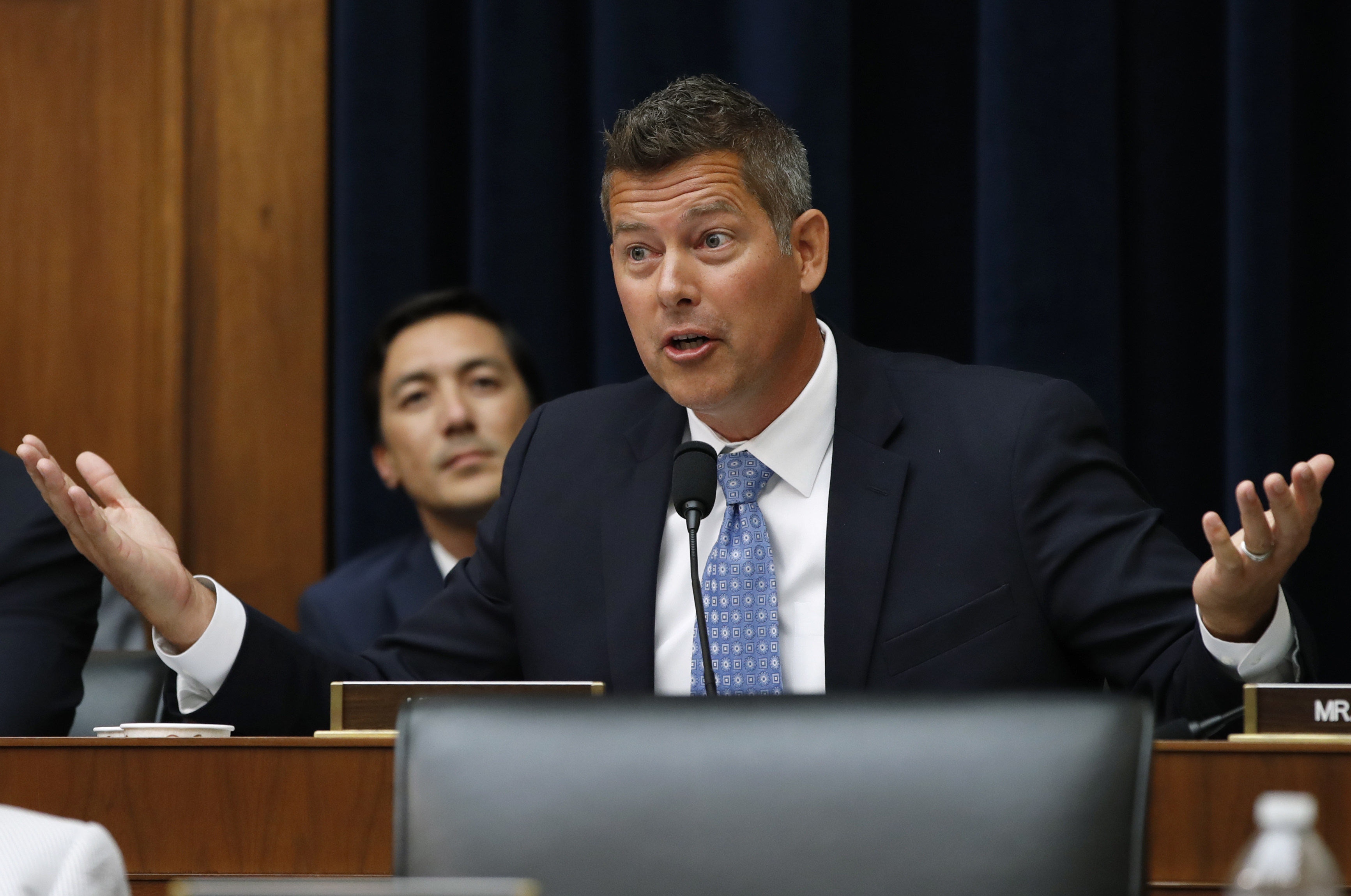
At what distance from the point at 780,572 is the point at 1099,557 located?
34 cm

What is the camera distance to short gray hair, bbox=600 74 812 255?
5.74ft

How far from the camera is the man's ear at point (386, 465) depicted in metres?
2.82

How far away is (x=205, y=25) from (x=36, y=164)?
41 centimetres

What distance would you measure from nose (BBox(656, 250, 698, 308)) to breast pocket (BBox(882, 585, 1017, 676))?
0.43 metres

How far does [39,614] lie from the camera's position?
Answer: 1.88 meters

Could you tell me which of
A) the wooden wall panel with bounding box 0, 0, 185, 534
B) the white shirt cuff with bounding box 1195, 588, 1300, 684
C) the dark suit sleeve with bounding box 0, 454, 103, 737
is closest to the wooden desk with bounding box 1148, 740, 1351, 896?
the white shirt cuff with bounding box 1195, 588, 1300, 684

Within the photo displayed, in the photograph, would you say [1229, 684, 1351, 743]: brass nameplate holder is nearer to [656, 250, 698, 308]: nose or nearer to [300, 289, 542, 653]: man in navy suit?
[656, 250, 698, 308]: nose

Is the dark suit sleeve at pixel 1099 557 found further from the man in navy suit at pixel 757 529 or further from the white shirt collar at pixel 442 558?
the white shirt collar at pixel 442 558

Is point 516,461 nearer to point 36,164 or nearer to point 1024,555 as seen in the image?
point 1024,555

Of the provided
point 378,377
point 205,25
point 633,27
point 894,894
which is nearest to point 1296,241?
point 633,27

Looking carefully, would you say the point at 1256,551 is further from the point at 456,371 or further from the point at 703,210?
the point at 456,371

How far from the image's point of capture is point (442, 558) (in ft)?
8.94

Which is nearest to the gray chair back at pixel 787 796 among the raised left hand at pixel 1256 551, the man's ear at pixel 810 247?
the raised left hand at pixel 1256 551

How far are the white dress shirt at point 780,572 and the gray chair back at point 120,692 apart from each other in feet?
1.51
